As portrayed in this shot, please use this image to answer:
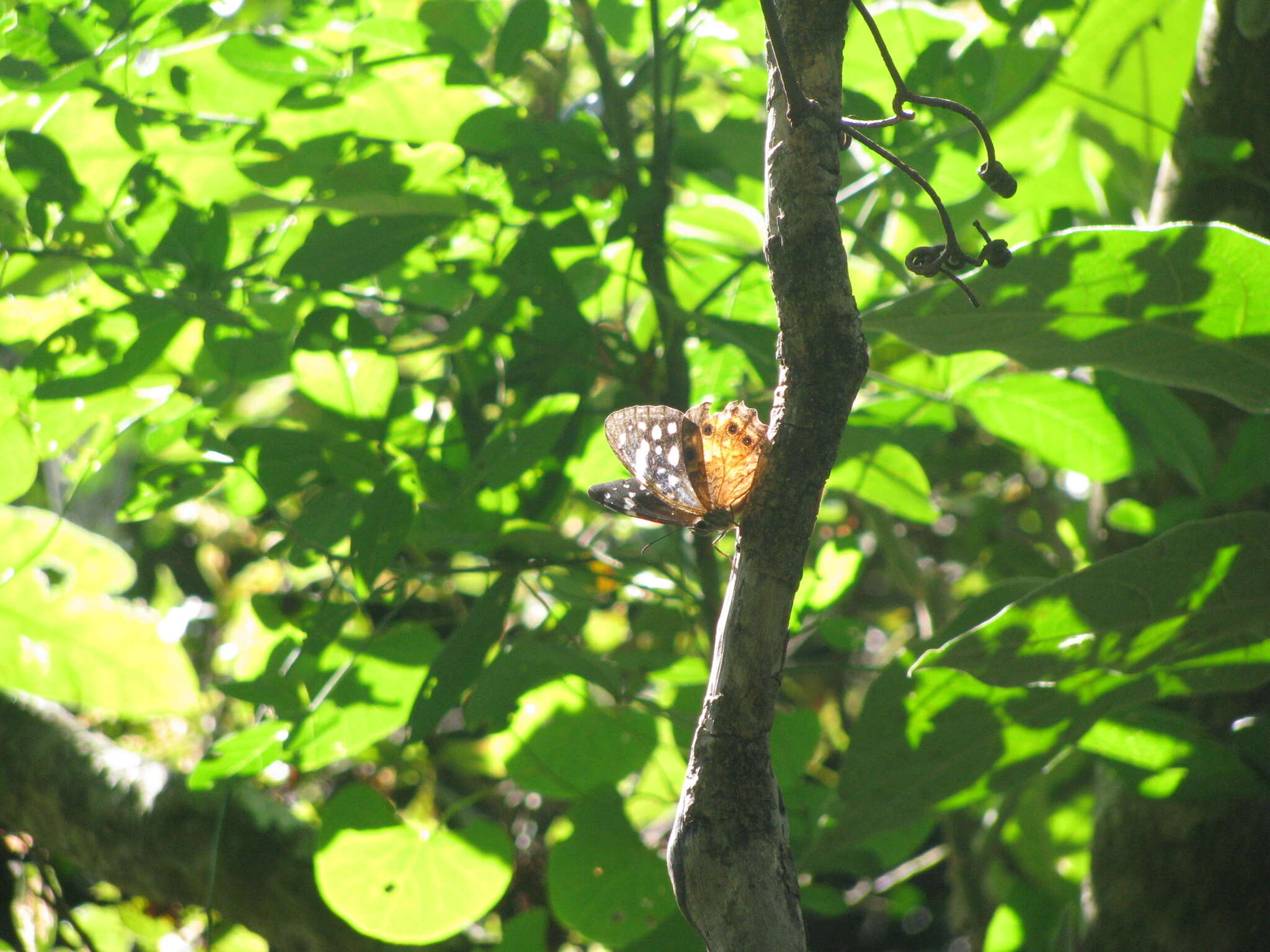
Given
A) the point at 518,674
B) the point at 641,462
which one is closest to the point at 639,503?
the point at 641,462

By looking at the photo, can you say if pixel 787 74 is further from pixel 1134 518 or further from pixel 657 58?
pixel 1134 518

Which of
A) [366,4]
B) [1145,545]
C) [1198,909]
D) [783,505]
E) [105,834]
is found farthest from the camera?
[105,834]

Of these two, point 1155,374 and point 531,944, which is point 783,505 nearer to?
point 1155,374

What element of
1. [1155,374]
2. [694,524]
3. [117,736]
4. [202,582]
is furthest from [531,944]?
[202,582]

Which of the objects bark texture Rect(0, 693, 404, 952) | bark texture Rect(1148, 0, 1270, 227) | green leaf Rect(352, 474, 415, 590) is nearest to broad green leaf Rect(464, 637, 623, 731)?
green leaf Rect(352, 474, 415, 590)

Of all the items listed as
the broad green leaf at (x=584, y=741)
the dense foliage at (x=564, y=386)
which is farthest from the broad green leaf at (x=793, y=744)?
the broad green leaf at (x=584, y=741)
